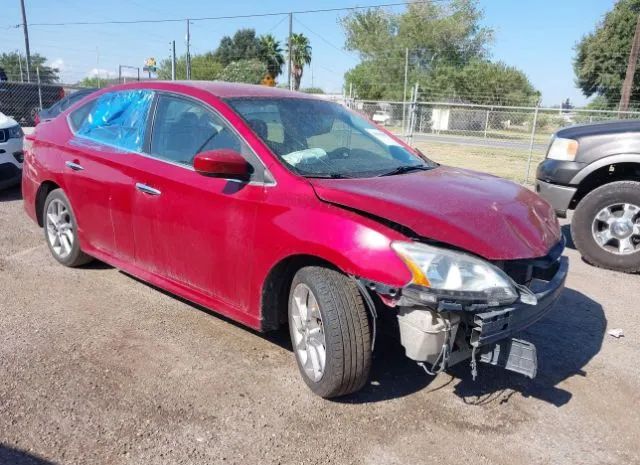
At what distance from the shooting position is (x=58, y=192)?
4.82 m

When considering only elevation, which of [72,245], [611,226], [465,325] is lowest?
[72,245]

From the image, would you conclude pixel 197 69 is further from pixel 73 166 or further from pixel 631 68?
pixel 73 166

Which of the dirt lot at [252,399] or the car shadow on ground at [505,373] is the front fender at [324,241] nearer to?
the dirt lot at [252,399]

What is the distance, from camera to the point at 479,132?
22.7 m

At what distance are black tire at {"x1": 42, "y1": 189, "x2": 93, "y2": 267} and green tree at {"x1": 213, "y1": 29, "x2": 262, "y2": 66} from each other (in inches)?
2642

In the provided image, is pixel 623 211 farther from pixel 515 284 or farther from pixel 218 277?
pixel 218 277

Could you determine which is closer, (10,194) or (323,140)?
(323,140)

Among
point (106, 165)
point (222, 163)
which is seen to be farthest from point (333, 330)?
point (106, 165)

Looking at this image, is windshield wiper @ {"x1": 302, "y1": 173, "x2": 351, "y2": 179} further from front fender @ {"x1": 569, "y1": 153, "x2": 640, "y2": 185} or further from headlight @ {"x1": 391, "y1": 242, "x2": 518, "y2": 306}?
front fender @ {"x1": 569, "y1": 153, "x2": 640, "y2": 185}

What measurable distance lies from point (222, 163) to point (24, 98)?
17.8 m

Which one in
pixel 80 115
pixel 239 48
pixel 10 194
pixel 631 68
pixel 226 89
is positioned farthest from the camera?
pixel 239 48

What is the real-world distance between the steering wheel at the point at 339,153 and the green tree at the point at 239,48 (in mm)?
68399

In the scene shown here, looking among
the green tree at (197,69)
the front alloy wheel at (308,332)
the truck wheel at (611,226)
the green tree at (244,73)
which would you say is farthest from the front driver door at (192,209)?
the green tree at (197,69)

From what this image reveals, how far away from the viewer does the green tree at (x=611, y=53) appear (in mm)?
38719
